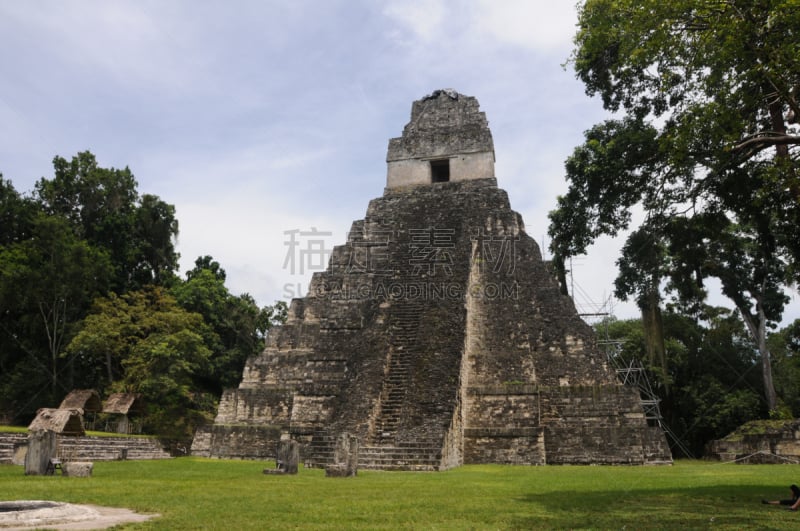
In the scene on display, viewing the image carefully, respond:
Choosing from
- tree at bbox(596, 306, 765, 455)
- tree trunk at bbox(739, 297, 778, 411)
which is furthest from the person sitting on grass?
tree trunk at bbox(739, 297, 778, 411)

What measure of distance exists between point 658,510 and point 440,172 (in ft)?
55.3

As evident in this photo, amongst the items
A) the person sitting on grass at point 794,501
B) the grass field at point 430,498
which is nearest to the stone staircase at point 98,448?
the grass field at point 430,498

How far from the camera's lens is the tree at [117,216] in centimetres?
2856

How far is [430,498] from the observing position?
6730 mm

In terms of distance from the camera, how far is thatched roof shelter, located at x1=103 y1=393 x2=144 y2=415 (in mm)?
21156

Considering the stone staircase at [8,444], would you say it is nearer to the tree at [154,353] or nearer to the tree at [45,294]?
the tree at [154,353]

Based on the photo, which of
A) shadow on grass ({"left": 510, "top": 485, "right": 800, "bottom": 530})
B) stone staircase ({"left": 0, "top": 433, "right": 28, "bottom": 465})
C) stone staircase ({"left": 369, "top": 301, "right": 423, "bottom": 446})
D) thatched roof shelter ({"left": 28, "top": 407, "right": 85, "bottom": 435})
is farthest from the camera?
thatched roof shelter ({"left": 28, "top": 407, "right": 85, "bottom": 435})

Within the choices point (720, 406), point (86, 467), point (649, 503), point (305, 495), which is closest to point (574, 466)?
point (649, 503)

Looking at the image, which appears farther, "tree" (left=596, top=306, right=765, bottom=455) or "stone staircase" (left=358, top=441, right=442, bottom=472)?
"tree" (left=596, top=306, right=765, bottom=455)

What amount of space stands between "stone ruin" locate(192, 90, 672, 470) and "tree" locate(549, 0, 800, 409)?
4.66 meters

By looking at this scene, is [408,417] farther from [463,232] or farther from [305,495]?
[463,232]

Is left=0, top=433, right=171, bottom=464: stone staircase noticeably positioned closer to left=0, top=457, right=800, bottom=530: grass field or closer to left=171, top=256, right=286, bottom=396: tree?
left=0, top=457, right=800, bottom=530: grass field

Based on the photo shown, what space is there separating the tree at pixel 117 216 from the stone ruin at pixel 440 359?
49.7 feet

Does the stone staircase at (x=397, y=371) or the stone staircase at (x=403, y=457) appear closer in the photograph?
the stone staircase at (x=403, y=457)
